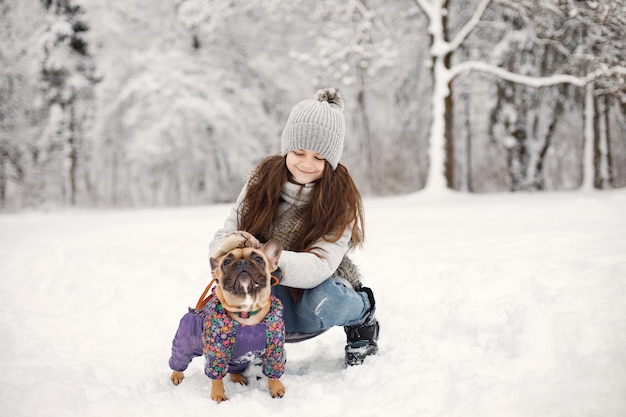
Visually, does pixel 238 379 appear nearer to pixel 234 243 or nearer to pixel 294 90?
pixel 234 243

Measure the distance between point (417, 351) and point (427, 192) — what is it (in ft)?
28.3

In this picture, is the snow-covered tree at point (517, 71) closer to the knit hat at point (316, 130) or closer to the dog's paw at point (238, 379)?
the knit hat at point (316, 130)

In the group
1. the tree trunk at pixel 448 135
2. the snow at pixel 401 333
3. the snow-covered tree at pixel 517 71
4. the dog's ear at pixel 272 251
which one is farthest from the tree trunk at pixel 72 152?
the dog's ear at pixel 272 251

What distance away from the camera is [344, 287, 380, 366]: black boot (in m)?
2.77

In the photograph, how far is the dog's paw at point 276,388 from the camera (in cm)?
247

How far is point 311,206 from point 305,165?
0.79 feet

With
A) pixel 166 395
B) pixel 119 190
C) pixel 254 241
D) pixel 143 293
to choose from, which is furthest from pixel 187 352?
pixel 119 190

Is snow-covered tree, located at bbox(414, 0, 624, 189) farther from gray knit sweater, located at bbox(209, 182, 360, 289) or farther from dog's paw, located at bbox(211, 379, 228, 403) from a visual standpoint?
dog's paw, located at bbox(211, 379, 228, 403)

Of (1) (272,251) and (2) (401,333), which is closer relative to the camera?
(1) (272,251)

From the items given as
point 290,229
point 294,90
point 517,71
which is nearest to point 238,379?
point 290,229

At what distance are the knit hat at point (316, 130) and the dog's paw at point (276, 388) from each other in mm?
1251

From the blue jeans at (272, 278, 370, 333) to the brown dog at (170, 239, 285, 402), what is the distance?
0.28 m

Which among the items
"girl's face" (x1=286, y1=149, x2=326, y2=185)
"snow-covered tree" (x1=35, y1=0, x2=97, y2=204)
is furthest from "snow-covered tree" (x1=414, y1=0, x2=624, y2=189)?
"snow-covered tree" (x1=35, y1=0, x2=97, y2=204)

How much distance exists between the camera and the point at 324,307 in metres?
2.63
